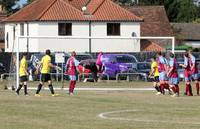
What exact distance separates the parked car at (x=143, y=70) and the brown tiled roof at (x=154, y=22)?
33.6m

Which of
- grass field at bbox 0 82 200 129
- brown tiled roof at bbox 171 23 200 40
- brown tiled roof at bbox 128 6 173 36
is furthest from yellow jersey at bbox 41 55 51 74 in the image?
brown tiled roof at bbox 171 23 200 40

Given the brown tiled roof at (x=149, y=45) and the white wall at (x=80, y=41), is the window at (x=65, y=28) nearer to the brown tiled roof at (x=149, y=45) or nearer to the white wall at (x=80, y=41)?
the white wall at (x=80, y=41)

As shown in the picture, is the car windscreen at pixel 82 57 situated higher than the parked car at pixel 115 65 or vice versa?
the car windscreen at pixel 82 57

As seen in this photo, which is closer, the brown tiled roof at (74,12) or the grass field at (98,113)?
the grass field at (98,113)

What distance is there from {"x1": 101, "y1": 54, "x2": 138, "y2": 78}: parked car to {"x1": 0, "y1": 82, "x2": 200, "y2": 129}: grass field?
71.8ft

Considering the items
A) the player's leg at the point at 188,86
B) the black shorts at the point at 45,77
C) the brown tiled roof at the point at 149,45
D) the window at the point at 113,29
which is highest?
the window at the point at 113,29

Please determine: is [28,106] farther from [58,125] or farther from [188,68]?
[188,68]

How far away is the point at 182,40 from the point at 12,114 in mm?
84081

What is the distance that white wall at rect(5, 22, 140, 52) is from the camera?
202ft

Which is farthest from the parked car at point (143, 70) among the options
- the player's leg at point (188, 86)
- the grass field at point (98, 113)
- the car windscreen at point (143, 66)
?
the grass field at point (98, 113)

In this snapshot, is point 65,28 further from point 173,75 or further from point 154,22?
point 173,75

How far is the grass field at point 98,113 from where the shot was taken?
18750mm

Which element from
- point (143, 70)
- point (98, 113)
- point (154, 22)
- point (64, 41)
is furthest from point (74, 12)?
point (98, 113)

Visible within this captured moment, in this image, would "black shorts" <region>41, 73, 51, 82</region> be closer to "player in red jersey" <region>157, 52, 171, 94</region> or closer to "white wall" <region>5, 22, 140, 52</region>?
"player in red jersey" <region>157, 52, 171, 94</region>
